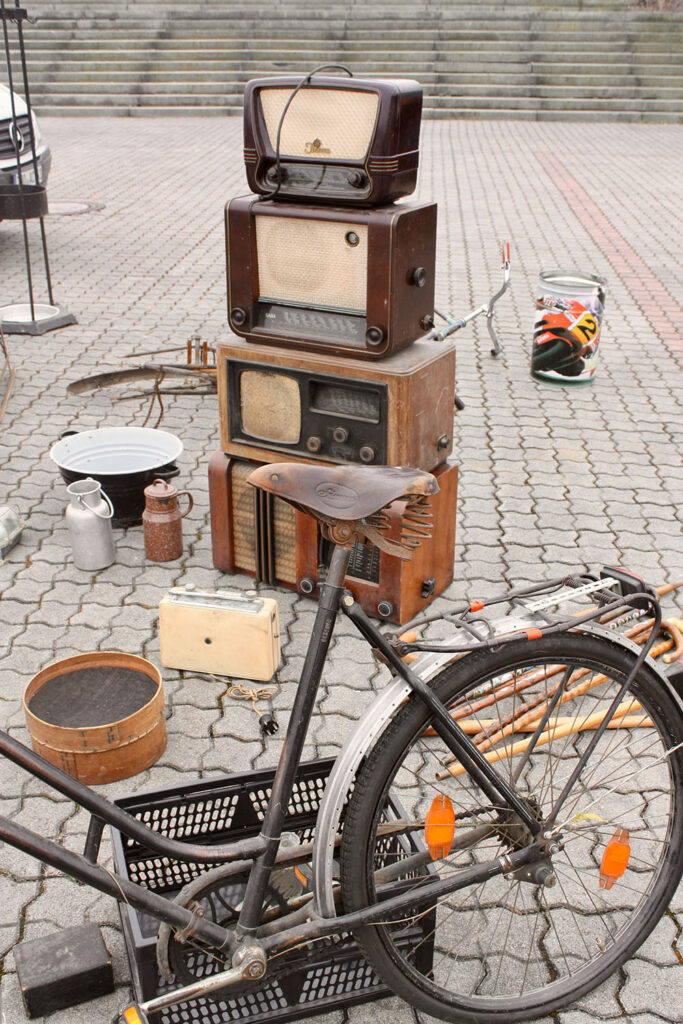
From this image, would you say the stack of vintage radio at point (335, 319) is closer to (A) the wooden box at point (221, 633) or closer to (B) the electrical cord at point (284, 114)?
(B) the electrical cord at point (284, 114)

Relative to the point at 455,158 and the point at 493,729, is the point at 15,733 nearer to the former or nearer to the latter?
the point at 493,729

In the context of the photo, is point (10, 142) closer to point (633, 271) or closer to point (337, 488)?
point (633, 271)

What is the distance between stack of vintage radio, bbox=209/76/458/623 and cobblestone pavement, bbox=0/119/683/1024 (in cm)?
40

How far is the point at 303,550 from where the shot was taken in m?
3.92

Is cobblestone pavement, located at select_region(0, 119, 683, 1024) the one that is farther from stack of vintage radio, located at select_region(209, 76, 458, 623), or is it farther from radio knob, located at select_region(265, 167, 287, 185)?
radio knob, located at select_region(265, 167, 287, 185)

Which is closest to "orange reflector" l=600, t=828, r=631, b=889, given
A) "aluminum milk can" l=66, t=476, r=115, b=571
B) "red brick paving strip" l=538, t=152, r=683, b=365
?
"aluminum milk can" l=66, t=476, r=115, b=571

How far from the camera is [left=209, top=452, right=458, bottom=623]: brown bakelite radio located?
3752 mm

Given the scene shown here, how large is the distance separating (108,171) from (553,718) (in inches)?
473

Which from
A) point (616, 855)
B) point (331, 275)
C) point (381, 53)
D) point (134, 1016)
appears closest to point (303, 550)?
point (331, 275)

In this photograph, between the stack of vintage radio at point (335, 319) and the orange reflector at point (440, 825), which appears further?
the stack of vintage radio at point (335, 319)

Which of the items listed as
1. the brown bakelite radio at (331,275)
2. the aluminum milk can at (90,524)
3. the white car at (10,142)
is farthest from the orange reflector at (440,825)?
the white car at (10,142)

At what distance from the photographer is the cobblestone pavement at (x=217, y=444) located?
9.72 ft

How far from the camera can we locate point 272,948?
210 cm

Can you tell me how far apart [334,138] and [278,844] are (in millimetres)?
2327
